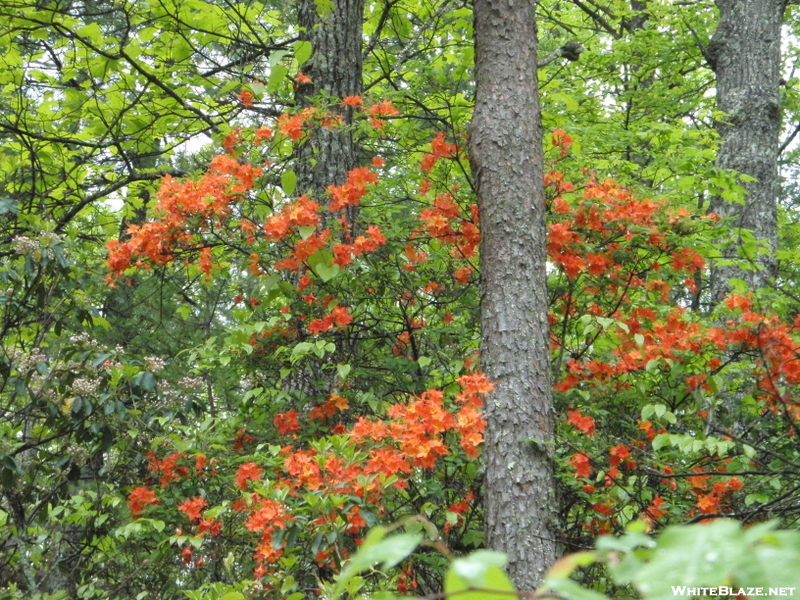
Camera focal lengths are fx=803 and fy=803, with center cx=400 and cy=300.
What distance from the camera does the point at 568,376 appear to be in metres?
3.85

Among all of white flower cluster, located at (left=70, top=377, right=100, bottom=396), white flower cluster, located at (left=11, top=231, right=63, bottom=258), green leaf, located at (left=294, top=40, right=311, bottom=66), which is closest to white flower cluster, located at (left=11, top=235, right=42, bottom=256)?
white flower cluster, located at (left=11, top=231, right=63, bottom=258)

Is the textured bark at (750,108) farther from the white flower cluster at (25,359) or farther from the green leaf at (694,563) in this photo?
the green leaf at (694,563)

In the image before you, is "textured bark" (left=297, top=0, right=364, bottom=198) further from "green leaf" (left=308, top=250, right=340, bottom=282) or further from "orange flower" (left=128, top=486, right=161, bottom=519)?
"orange flower" (left=128, top=486, right=161, bottom=519)

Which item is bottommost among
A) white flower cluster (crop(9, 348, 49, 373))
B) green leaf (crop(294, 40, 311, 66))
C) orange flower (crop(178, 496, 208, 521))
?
orange flower (crop(178, 496, 208, 521))

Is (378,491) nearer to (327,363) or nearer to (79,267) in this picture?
(327,363)

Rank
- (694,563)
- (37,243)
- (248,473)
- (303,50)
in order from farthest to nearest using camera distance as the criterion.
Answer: (303,50) → (37,243) → (248,473) → (694,563)

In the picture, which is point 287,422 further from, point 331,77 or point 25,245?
point 331,77

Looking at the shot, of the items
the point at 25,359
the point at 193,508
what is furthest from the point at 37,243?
the point at 193,508

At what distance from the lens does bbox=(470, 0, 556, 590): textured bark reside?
130 inches

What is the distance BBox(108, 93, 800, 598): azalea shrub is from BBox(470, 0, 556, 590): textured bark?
0.17m

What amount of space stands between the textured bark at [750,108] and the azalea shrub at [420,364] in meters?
2.84

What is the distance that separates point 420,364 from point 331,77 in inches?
81.3

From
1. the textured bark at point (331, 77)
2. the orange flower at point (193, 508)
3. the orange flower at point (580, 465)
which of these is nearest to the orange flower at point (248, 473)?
the orange flower at point (193, 508)

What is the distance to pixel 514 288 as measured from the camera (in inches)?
141
